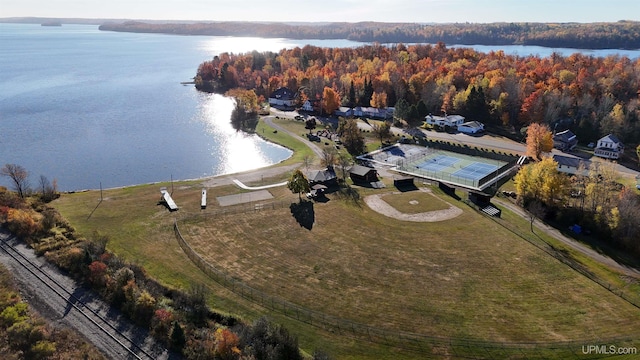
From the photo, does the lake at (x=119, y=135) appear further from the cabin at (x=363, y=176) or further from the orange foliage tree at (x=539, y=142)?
the orange foliage tree at (x=539, y=142)

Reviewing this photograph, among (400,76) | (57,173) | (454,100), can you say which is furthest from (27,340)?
(400,76)

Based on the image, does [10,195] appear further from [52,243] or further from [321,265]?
[321,265]

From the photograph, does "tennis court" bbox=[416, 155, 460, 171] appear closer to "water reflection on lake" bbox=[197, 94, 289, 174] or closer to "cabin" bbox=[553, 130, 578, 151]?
"cabin" bbox=[553, 130, 578, 151]

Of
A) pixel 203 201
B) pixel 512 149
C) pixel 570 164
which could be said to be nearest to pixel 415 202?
pixel 203 201

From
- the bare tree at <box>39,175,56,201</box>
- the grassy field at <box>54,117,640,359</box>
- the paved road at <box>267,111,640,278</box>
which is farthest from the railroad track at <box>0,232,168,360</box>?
the paved road at <box>267,111,640,278</box>

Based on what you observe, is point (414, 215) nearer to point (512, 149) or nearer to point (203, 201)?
point (203, 201)
